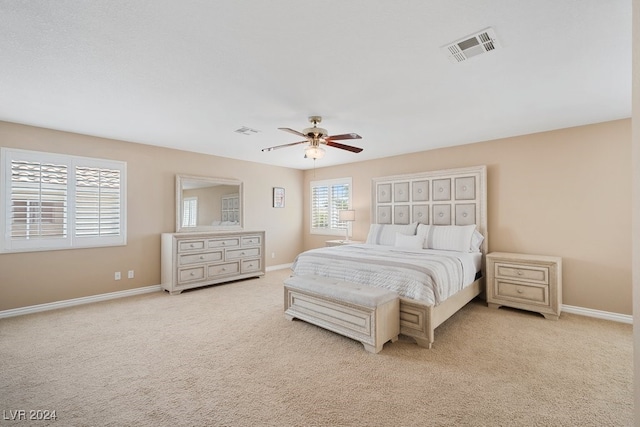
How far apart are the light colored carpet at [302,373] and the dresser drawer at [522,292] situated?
23cm

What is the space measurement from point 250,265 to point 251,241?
1.55 feet

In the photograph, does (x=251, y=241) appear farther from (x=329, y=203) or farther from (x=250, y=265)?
(x=329, y=203)

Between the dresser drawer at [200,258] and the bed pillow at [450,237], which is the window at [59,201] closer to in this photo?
the dresser drawer at [200,258]

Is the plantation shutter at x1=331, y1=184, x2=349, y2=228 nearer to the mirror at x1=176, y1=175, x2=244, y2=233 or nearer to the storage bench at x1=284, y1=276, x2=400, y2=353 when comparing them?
the mirror at x1=176, y1=175, x2=244, y2=233

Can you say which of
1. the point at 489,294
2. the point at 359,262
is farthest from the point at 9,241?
the point at 489,294

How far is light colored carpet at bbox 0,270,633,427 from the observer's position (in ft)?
6.35

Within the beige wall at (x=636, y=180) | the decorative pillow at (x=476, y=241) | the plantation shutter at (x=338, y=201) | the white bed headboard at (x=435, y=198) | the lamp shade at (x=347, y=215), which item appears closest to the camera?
the beige wall at (x=636, y=180)

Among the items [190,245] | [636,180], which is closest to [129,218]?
[190,245]

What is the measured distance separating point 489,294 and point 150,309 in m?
4.67

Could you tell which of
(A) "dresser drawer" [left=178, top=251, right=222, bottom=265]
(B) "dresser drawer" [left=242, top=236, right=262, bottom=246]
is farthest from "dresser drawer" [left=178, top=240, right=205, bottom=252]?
(B) "dresser drawer" [left=242, top=236, right=262, bottom=246]

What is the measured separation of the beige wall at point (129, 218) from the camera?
12.7 ft

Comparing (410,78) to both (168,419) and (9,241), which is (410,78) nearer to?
(168,419)

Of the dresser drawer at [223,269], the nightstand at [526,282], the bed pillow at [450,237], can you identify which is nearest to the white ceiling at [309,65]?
the bed pillow at [450,237]

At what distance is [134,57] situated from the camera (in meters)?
2.27
